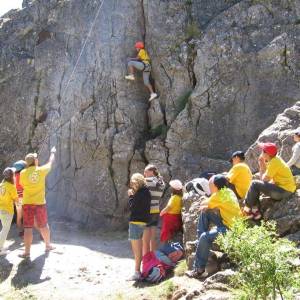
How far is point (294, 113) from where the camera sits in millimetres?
13539

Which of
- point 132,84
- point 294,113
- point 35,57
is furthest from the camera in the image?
point 35,57

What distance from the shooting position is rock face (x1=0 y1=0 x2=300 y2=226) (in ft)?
54.6

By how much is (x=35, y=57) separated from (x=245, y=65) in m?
8.77

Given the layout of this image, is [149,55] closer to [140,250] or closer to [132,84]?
[132,84]

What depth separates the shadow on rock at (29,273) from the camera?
1129 centimetres

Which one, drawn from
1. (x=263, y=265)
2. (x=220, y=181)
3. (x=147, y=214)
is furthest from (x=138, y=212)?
(x=263, y=265)

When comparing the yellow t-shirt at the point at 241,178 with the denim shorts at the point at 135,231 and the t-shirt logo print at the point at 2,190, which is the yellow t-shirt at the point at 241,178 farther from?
the t-shirt logo print at the point at 2,190

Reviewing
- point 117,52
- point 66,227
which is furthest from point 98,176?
point 117,52

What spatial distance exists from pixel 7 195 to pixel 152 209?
401 centimetres

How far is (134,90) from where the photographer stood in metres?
18.3

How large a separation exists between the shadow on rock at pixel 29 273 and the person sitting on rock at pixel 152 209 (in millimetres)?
2561

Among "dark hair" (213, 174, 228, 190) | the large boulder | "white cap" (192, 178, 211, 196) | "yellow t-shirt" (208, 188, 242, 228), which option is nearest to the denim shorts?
"white cap" (192, 178, 211, 196)

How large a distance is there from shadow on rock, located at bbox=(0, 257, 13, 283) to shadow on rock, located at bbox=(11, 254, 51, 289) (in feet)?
0.90

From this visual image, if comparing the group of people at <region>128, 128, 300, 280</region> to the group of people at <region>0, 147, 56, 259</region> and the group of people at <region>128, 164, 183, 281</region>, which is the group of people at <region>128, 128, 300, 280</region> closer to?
the group of people at <region>128, 164, 183, 281</region>
